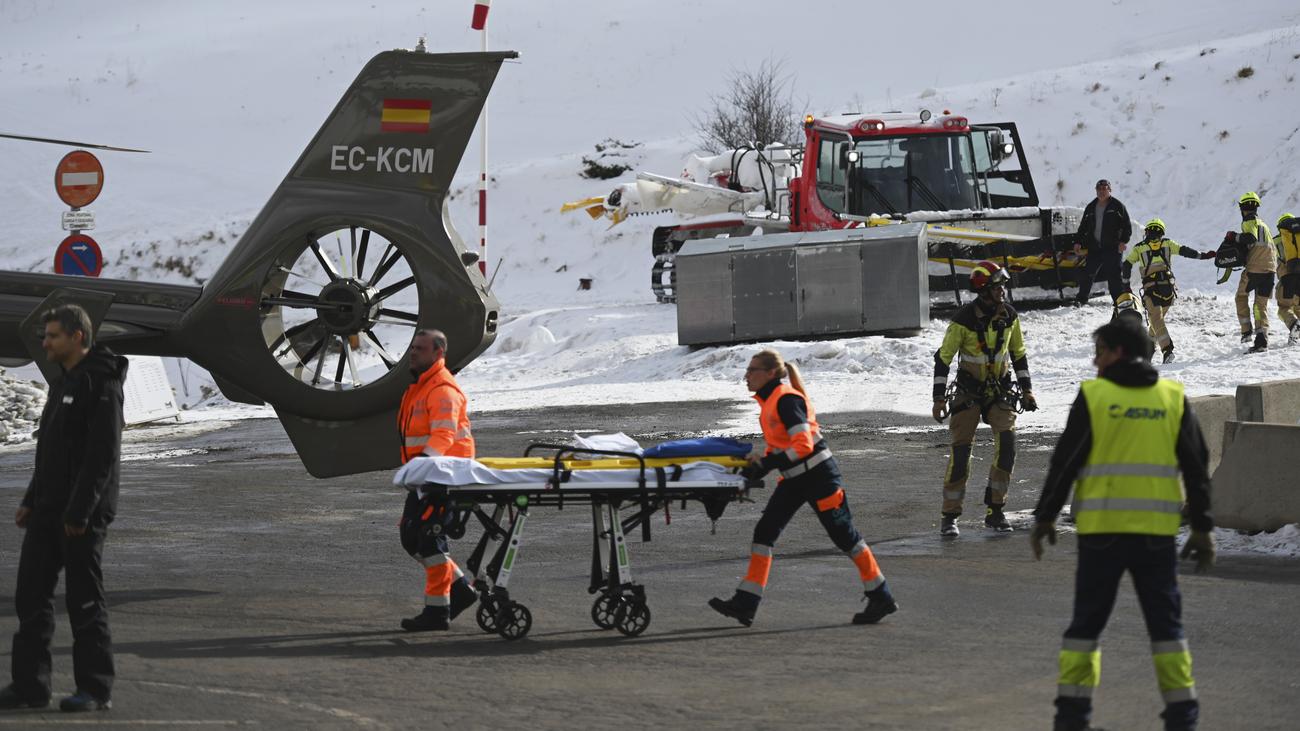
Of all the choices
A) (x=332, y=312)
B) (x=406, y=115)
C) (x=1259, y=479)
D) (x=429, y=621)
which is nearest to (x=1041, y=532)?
(x=429, y=621)

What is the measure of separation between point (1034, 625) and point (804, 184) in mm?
20340

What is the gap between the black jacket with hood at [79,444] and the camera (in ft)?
24.7

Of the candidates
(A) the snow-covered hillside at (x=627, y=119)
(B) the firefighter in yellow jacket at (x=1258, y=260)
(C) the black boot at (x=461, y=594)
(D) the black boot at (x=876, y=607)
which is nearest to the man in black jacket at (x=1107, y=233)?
(A) the snow-covered hillside at (x=627, y=119)

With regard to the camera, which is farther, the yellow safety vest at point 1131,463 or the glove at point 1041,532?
the glove at point 1041,532

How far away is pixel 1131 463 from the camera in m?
6.75

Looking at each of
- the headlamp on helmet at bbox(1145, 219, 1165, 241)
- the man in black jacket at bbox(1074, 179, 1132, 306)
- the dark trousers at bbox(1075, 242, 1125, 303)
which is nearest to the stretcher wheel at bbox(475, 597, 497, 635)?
the headlamp on helmet at bbox(1145, 219, 1165, 241)

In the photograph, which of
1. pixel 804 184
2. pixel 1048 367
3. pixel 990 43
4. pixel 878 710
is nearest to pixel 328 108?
pixel 990 43

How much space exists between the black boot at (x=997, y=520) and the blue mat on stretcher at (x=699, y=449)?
410 centimetres

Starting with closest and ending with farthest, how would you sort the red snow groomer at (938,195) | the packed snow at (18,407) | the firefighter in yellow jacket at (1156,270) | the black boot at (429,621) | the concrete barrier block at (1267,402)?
the black boot at (429,621), the concrete barrier block at (1267,402), the packed snow at (18,407), the firefighter in yellow jacket at (1156,270), the red snow groomer at (938,195)

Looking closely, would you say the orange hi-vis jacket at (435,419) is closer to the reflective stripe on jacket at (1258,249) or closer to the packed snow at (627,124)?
the packed snow at (627,124)

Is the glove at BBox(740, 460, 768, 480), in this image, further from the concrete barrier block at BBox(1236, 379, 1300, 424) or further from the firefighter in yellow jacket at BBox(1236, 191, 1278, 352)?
the firefighter in yellow jacket at BBox(1236, 191, 1278, 352)

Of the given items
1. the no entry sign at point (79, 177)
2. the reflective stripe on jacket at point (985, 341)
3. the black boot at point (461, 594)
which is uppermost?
the no entry sign at point (79, 177)

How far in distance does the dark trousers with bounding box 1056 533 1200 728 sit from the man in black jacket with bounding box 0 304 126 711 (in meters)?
4.08

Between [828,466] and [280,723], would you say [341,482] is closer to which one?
[828,466]
